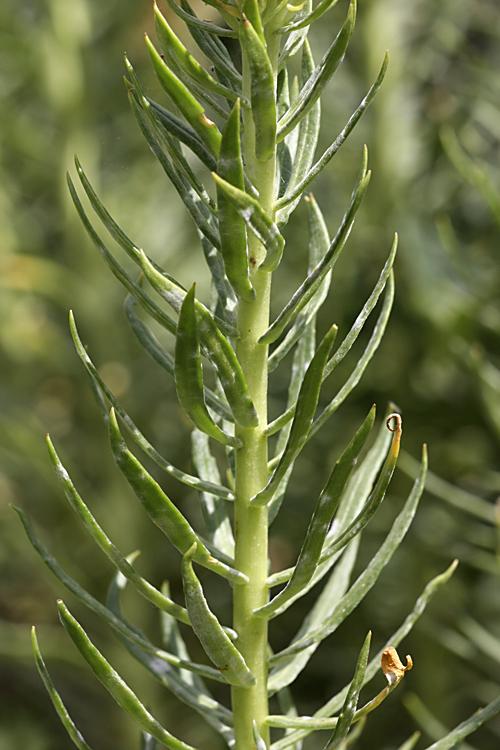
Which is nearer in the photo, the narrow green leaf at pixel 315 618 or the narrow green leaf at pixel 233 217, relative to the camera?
the narrow green leaf at pixel 233 217

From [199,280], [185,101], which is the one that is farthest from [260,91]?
[199,280]

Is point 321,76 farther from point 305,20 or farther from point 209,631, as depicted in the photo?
point 209,631

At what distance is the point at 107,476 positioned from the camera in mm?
1406

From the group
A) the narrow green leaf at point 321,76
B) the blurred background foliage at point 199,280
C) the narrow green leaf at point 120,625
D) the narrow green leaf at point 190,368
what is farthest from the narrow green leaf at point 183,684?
the blurred background foliage at point 199,280

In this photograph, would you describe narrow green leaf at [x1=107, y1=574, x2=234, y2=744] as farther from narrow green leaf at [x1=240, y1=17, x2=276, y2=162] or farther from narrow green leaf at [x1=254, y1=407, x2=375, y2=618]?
narrow green leaf at [x1=240, y1=17, x2=276, y2=162]

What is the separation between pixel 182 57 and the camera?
0.29 m

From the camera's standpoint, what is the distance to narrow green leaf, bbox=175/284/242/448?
0.80ft

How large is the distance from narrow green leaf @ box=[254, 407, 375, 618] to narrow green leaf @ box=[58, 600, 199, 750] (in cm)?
7

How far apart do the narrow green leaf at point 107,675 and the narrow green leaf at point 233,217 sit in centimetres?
13

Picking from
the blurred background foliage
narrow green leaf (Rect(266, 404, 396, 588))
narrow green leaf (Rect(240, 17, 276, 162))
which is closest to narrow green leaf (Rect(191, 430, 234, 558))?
narrow green leaf (Rect(266, 404, 396, 588))

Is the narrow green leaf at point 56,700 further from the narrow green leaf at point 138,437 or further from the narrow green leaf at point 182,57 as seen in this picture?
the narrow green leaf at point 182,57

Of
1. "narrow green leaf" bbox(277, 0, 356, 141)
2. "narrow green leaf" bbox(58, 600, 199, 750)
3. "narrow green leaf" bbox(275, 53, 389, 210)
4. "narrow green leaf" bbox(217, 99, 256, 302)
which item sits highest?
"narrow green leaf" bbox(277, 0, 356, 141)

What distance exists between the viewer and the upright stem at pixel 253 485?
30 centimetres

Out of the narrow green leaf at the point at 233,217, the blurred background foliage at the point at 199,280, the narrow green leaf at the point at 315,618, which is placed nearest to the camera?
the narrow green leaf at the point at 233,217
